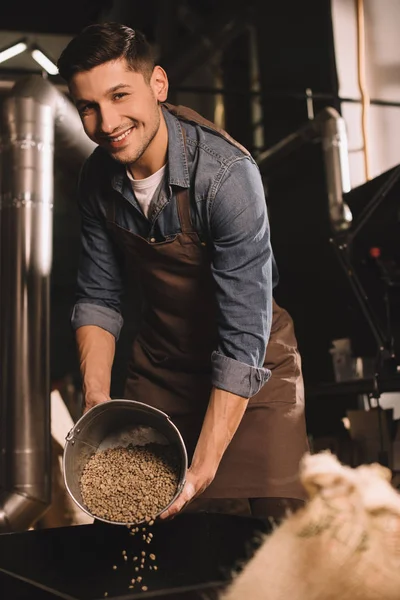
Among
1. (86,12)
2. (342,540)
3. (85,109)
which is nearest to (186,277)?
(85,109)

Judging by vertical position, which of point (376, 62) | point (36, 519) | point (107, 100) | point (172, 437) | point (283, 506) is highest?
point (376, 62)

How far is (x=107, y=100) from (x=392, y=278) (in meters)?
1.55

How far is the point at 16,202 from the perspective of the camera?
283 cm

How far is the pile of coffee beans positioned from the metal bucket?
0.01 metres

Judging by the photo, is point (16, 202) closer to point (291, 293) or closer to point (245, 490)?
point (245, 490)

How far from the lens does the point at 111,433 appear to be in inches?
49.9

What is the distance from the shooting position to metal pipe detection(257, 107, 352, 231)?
3934 mm

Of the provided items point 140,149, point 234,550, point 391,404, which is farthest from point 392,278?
point 234,550

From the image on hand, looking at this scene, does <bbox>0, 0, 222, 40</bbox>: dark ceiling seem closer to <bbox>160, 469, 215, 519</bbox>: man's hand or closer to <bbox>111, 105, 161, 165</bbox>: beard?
<bbox>111, 105, 161, 165</bbox>: beard

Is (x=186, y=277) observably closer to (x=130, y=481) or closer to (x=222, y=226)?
(x=222, y=226)

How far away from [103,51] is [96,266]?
515 mm

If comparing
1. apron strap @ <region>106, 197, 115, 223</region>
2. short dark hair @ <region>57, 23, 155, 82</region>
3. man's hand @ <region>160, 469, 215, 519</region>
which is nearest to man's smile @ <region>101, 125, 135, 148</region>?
short dark hair @ <region>57, 23, 155, 82</region>

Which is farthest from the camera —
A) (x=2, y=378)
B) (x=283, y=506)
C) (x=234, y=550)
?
(x=2, y=378)

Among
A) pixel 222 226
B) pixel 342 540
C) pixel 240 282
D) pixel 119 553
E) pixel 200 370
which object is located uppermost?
pixel 222 226
